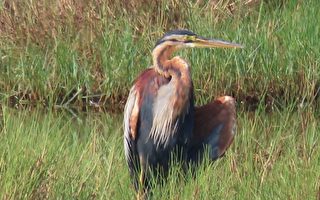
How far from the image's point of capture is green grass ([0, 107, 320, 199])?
15.6 feet

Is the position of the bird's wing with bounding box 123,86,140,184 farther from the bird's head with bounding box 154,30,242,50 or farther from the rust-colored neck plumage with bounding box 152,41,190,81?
the bird's head with bounding box 154,30,242,50

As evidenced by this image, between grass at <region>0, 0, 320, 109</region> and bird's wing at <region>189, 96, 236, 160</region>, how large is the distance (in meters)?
1.53

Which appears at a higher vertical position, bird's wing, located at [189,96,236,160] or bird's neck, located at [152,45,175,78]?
bird's neck, located at [152,45,175,78]

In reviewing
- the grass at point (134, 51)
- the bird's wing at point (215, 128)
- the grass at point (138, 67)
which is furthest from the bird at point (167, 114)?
the grass at point (134, 51)

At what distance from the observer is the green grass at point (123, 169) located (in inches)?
187

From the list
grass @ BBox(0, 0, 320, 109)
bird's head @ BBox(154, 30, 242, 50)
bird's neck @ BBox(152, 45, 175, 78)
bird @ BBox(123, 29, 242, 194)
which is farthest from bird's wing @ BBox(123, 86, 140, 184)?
grass @ BBox(0, 0, 320, 109)

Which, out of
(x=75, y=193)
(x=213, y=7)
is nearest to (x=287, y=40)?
(x=213, y=7)

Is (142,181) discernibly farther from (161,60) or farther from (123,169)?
(161,60)

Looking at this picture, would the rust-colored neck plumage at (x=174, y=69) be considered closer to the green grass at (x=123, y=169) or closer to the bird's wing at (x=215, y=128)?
the bird's wing at (x=215, y=128)

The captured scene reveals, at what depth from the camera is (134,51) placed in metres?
8.03

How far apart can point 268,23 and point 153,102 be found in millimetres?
2714

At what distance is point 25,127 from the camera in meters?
5.76

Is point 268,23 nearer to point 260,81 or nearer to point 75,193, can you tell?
point 260,81

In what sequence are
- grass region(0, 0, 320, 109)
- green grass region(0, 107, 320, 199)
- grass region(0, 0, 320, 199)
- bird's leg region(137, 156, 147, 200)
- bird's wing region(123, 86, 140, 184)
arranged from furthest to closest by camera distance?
grass region(0, 0, 320, 109) < grass region(0, 0, 320, 199) < bird's wing region(123, 86, 140, 184) < bird's leg region(137, 156, 147, 200) < green grass region(0, 107, 320, 199)
